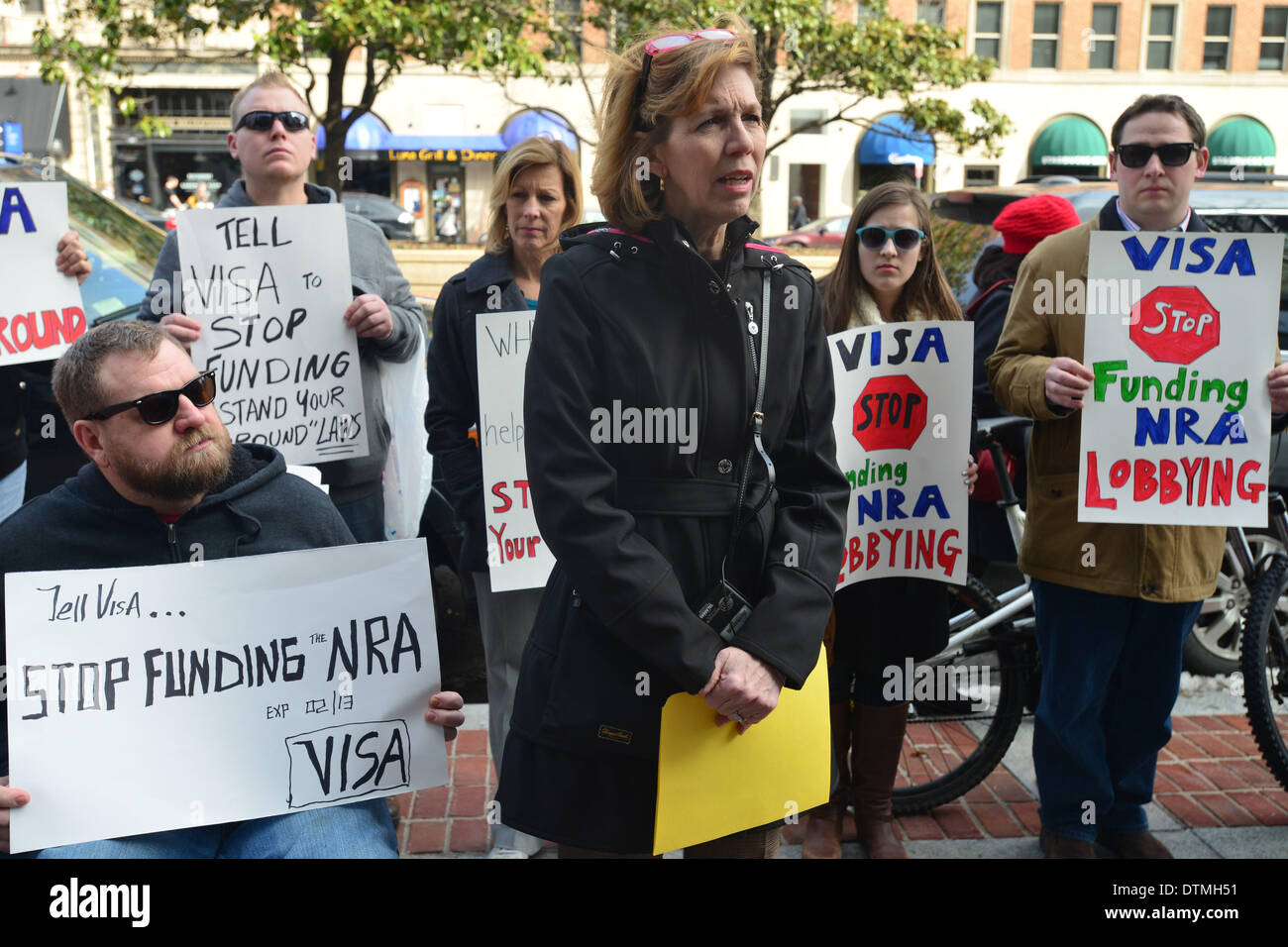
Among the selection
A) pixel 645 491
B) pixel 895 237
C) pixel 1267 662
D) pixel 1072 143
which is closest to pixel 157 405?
pixel 645 491

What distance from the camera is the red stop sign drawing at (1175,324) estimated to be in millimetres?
3070

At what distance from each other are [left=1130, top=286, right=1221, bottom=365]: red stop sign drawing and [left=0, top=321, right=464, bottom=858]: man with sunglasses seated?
2.01 m

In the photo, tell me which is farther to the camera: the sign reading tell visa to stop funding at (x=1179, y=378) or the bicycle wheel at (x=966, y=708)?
the bicycle wheel at (x=966, y=708)

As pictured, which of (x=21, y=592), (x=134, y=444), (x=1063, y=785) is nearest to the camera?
(x=21, y=592)

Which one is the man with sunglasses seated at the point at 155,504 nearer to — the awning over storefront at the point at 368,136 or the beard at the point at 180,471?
the beard at the point at 180,471

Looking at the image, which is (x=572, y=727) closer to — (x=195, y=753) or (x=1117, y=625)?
(x=195, y=753)

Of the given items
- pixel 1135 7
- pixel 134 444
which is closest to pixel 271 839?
pixel 134 444

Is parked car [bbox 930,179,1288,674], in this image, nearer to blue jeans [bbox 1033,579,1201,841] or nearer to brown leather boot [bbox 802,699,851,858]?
blue jeans [bbox 1033,579,1201,841]

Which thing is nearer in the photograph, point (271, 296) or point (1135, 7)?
point (271, 296)

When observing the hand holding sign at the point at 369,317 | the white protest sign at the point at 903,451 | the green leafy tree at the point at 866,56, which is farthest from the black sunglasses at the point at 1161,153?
the green leafy tree at the point at 866,56

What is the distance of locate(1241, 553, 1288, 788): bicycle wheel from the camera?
3717mm

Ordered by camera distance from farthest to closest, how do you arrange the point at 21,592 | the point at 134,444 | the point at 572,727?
the point at 134,444, the point at 21,592, the point at 572,727

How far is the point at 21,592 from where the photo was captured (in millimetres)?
2219
